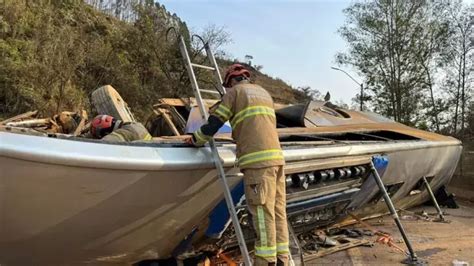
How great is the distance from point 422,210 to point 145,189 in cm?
574

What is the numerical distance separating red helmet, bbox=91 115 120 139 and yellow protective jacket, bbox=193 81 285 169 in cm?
80

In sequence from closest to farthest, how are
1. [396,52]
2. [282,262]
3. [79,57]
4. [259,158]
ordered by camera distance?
[259,158]
[282,262]
[79,57]
[396,52]

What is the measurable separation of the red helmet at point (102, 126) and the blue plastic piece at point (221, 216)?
0.93 metres

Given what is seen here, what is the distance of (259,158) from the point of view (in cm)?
289

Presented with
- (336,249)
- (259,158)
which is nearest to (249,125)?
(259,158)

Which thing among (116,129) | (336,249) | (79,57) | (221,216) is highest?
(79,57)

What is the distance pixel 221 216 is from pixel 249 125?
0.64 metres

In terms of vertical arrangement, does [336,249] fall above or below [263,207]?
below

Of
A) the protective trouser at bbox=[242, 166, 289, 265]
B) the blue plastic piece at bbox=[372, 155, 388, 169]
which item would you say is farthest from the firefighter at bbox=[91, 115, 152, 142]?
the blue plastic piece at bbox=[372, 155, 388, 169]

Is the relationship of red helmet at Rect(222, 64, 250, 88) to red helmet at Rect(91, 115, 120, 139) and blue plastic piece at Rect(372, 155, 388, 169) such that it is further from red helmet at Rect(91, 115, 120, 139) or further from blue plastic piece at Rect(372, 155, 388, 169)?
blue plastic piece at Rect(372, 155, 388, 169)

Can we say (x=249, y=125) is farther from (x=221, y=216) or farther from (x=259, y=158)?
(x=221, y=216)

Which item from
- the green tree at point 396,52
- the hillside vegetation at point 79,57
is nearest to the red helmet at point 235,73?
the hillside vegetation at point 79,57

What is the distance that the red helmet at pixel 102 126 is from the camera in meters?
3.37

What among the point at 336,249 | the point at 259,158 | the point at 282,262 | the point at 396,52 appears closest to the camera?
the point at 259,158
